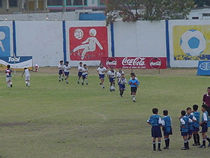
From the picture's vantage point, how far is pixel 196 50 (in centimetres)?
5784

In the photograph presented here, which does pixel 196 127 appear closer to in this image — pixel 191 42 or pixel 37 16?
pixel 191 42

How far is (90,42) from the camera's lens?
60.4 meters

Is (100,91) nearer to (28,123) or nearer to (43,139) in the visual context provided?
(28,123)

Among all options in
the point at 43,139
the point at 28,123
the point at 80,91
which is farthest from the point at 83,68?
the point at 43,139

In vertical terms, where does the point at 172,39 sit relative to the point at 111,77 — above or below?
above

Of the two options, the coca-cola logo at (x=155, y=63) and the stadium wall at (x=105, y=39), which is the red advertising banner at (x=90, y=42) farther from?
the coca-cola logo at (x=155, y=63)

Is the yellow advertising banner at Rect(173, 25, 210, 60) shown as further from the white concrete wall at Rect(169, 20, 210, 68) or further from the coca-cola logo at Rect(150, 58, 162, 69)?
the coca-cola logo at Rect(150, 58, 162, 69)

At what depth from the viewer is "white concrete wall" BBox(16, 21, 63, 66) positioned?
201ft

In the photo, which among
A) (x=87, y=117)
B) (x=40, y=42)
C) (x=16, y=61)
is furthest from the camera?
(x=40, y=42)

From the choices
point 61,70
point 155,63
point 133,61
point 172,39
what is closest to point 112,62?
point 133,61

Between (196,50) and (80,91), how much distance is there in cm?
1862

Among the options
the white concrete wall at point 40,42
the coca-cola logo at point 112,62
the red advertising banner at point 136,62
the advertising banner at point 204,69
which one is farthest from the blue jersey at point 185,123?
the white concrete wall at point 40,42

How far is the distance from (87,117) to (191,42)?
93.1ft

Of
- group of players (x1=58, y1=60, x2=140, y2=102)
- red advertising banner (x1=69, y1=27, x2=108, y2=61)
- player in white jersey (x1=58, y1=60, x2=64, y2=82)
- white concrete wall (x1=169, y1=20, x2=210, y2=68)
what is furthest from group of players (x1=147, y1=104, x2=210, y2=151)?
red advertising banner (x1=69, y1=27, x2=108, y2=61)
